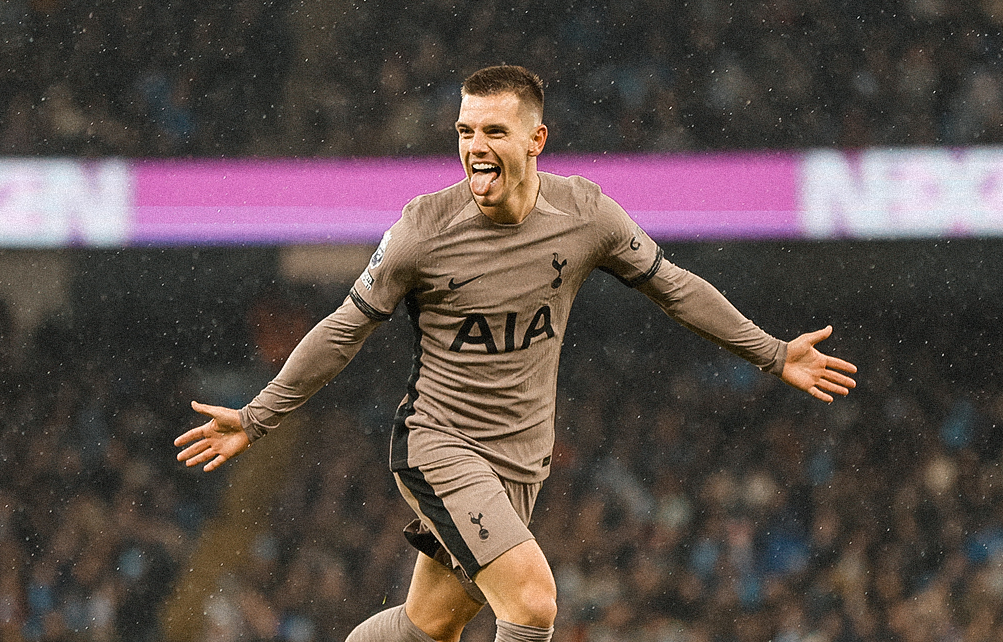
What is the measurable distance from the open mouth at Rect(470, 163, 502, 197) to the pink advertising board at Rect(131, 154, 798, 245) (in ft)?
8.62

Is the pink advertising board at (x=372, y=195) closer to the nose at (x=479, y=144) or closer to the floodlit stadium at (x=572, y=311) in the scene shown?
the floodlit stadium at (x=572, y=311)

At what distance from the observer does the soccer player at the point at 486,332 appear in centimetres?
246

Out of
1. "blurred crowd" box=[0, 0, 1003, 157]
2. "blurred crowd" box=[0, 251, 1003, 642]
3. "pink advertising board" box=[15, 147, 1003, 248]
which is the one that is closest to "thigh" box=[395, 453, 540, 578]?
"blurred crowd" box=[0, 251, 1003, 642]

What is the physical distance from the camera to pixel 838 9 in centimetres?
576

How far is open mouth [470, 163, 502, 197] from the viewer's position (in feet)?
8.07

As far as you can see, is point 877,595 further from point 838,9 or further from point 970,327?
point 838,9

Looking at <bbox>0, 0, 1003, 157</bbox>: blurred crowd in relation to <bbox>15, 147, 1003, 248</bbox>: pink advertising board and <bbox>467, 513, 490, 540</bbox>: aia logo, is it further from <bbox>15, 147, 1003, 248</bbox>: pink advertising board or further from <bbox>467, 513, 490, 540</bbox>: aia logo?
<bbox>467, 513, 490, 540</bbox>: aia logo

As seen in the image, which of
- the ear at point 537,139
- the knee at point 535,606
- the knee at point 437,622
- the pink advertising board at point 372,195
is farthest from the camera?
the pink advertising board at point 372,195

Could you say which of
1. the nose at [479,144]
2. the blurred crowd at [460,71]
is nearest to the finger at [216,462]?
the nose at [479,144]

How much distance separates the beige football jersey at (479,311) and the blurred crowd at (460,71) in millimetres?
2917

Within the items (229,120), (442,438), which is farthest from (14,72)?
(442,438)

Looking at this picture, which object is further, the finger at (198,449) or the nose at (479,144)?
the finger at (198,449)

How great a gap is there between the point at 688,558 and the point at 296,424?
1.70 meters

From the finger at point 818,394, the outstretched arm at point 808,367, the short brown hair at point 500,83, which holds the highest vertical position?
the short brown hair at point 500,83
